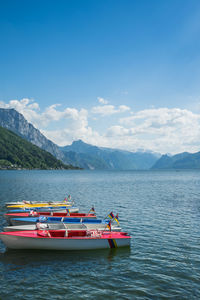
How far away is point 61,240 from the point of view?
69.5ft

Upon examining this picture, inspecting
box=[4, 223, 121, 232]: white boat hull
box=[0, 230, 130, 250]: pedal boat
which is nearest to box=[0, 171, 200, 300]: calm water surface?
box=[0, 230, 130, 250]: pedal boat

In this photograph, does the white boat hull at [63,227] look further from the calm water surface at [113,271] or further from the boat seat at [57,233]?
the calm water surface at [113,271]

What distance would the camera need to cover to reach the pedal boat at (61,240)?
68.6 ft

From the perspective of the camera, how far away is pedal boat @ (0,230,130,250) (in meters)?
20.9

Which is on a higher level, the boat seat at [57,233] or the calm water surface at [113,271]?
the boat seat at [57,233]

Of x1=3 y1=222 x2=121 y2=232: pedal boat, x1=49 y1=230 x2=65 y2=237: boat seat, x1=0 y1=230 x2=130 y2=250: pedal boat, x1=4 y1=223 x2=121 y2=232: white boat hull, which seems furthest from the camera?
x1=3 y1=222 x2=121 y2=232: pedal boat

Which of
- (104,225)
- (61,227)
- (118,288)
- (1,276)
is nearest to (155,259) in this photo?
(118,288)

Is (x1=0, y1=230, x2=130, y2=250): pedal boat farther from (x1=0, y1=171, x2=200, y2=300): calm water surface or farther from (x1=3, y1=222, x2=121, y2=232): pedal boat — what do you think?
(x1=3, y1=222, x2=121, y2=232): pedal boat

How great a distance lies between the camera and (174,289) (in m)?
15.3

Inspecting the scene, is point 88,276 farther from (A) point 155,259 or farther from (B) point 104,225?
(B) point 104,225

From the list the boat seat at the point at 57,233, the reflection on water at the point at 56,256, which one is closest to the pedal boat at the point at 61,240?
the boat seat at the point at 57,233

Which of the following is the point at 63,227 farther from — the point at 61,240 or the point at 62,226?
the point at 61,240

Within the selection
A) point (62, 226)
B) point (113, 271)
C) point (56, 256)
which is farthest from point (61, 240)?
point (113, 271)

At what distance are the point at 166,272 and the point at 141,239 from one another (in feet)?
25.1
